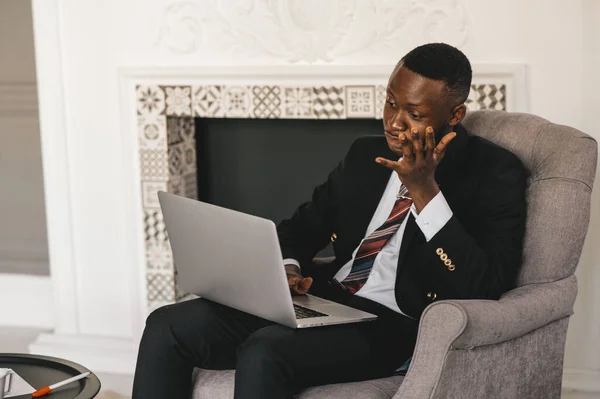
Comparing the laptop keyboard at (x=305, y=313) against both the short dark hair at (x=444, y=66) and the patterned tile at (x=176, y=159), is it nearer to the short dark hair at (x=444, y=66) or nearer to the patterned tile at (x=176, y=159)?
the short dark hair at (x=444, y=66)

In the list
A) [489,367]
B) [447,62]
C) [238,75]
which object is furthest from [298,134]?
[489,367]

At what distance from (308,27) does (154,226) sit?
2.73ft

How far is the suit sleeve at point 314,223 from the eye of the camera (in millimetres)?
2221

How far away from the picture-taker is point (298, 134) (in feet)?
10.2

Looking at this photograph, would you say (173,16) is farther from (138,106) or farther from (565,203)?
(565,203)

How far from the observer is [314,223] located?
224cm

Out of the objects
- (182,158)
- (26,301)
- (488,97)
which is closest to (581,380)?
→ (488,97)

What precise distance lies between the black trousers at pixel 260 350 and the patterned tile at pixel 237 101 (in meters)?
1.07

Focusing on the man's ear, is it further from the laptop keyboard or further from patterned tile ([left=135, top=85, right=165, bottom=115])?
patterned tile ([left=135, top=85, right=165, bottom=115])

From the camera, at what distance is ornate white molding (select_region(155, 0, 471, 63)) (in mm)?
2705

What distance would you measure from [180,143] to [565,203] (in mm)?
1501

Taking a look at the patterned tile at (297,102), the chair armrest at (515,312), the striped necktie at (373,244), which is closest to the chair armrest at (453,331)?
the chair armrest at (515,312)

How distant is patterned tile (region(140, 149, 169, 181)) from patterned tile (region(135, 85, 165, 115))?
5.1 inches

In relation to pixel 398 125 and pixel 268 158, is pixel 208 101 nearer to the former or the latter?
pixel 268 158
